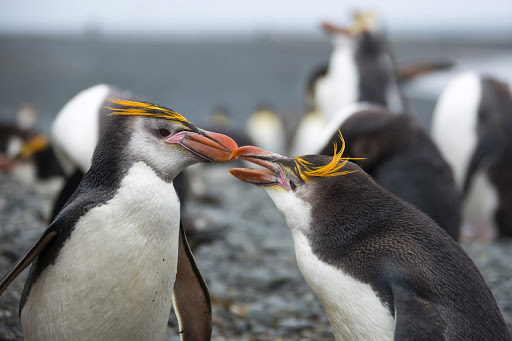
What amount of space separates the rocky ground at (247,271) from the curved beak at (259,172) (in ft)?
3.38

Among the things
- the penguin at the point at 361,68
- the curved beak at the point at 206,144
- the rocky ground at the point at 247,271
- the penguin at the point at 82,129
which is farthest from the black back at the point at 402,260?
the penguin at the point at 361,68

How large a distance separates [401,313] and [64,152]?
8.04 feet

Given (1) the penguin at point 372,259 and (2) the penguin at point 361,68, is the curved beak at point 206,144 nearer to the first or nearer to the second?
(1) the penguin at point 372,259

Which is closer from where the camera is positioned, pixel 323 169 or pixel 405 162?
pixel 323 169

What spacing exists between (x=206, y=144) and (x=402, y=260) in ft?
2.57

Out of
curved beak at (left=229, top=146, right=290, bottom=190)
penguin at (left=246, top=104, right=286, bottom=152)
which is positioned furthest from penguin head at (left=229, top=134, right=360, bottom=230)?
penguin at (left=246, top=104, right=286, bottom=152)

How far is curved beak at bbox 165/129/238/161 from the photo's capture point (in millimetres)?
2109

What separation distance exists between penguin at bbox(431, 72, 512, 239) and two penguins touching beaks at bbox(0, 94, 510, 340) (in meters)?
3.13

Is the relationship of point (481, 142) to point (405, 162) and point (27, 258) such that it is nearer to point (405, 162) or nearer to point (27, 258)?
point (405, 162)

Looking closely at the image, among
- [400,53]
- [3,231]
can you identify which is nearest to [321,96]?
[3,231]

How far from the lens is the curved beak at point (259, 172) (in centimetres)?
224

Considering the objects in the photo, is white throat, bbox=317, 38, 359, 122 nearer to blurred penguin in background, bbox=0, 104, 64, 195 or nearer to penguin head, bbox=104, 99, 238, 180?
blurred penguin in background, bbox=0, 104, 64, 195

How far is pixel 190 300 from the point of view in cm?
243

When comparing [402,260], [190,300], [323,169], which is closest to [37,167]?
[190,300]
